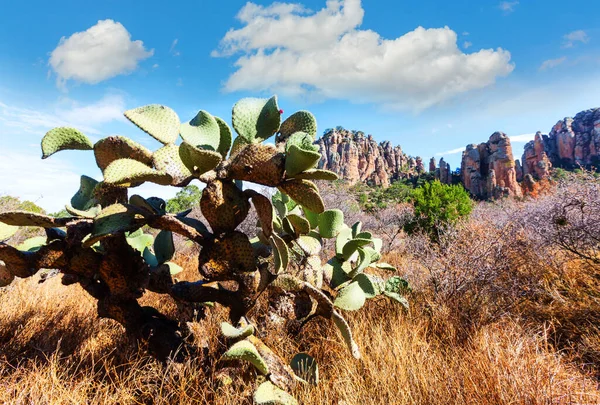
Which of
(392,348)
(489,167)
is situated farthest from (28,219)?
(489,167)

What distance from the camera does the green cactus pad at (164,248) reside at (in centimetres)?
191

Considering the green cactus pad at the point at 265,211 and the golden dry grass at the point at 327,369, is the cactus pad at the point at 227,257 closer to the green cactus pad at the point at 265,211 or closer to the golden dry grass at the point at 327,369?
the green cactus pad at the point at 265,211

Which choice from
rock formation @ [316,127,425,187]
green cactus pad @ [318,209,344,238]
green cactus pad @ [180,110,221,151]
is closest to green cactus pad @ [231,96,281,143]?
green cactus pad @ [180,110,221,151]

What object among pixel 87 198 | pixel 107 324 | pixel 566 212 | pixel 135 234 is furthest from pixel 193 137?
pixel 566 212

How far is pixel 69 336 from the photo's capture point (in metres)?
2.18

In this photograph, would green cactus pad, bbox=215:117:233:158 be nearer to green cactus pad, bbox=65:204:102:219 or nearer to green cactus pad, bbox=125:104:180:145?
green cactus pad, bbox=125:104:180:145

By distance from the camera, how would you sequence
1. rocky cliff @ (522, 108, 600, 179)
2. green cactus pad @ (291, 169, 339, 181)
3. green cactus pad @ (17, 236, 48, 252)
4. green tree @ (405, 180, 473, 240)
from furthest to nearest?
rocky cliff @ (522, 108, 600, 179) < green tree @ (405, 180, 473, 240) < green cactus pad @ (17, 236, 48, 252) < green cactus pad @ (291, 169, 339, 181)

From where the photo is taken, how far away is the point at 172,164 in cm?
125

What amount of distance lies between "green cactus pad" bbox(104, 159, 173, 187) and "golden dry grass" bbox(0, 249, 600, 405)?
92 centimetres

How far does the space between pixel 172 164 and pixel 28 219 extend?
25.0 inches

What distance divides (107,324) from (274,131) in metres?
2.04

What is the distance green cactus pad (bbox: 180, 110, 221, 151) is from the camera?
1.39 meters

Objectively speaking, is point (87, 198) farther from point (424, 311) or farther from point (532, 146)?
point (532, 146)

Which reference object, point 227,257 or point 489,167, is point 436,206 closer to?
point 227,257
